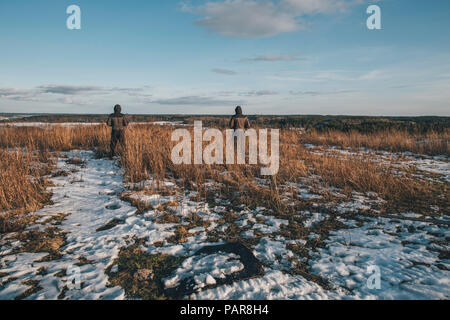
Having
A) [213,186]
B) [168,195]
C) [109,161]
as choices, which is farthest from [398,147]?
[109,161]

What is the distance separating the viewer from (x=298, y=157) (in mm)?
7859

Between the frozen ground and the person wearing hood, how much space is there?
3.88 meters

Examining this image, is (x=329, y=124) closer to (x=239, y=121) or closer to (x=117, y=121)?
(x=239, y=121)

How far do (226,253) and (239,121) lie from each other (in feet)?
18.2

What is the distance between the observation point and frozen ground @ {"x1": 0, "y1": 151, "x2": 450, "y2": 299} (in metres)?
2.17

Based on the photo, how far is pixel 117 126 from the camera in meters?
6.94

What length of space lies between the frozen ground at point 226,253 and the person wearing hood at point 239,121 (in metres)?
3.88

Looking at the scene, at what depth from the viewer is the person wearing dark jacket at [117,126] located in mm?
6914

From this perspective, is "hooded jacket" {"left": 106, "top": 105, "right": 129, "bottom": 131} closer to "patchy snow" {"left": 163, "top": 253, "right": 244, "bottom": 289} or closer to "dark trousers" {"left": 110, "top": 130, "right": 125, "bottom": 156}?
"dark trousers" {"left": 110, "top": 130, "right": 125, "bottom": 156}

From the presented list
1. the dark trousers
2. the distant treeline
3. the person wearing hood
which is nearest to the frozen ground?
the dark trousers

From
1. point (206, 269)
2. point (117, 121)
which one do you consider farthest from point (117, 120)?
point (206, 269)

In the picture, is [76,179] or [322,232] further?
[76,179]
